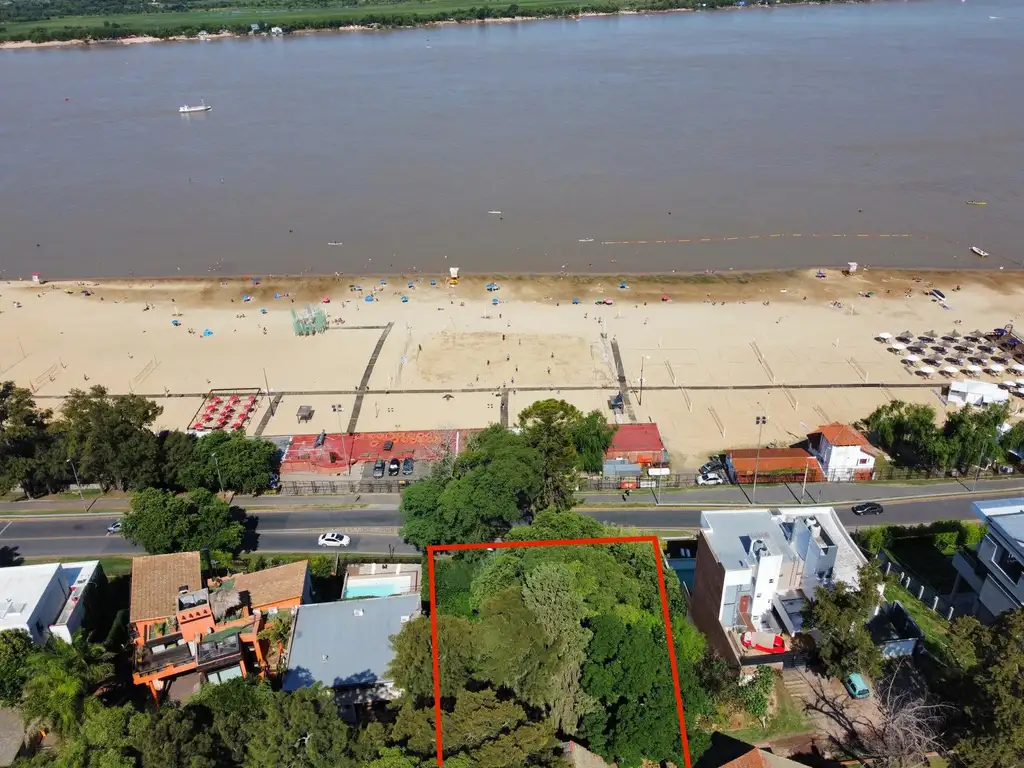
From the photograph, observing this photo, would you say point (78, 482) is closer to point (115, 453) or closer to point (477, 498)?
point (115, 453)

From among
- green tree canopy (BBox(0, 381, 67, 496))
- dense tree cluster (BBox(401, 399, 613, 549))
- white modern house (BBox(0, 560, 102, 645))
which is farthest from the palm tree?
green tree canopy (BBox(0, 381, 67, 496))

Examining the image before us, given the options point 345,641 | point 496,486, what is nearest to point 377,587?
point 345,641

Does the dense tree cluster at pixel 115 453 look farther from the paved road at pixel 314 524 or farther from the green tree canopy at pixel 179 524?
the green tree canopy at pixel 179 524

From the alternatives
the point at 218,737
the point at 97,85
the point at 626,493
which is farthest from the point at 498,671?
the point at 97,85

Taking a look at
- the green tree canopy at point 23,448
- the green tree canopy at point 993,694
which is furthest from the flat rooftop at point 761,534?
the green tree canopy at point 23,448

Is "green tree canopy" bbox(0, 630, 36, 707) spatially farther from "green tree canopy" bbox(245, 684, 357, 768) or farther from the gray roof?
"green tree canopy" bbox(245, 684, 357, 768)
